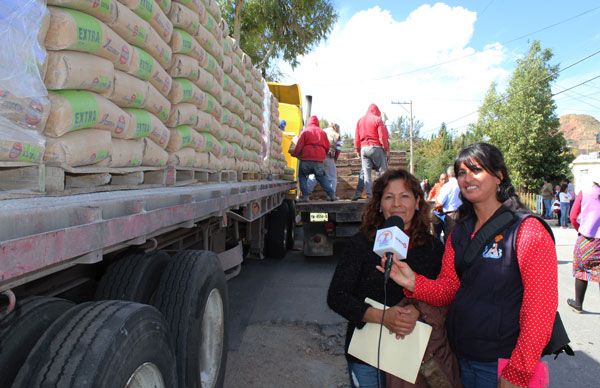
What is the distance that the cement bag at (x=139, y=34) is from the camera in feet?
7.80

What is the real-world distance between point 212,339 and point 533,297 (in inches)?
76.9

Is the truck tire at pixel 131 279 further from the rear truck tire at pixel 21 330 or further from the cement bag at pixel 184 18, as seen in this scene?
the cement bag at pixel 184 18

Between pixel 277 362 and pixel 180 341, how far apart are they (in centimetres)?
196

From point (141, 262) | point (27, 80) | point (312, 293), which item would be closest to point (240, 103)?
point (312, 293)

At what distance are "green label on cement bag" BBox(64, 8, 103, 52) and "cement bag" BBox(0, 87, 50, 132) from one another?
37 centimetres

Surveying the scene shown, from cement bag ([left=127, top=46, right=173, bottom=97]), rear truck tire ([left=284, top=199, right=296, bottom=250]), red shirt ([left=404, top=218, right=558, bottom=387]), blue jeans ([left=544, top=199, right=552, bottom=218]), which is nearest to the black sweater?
red shirt ([left=404, top=218, right=558, bottom=387])

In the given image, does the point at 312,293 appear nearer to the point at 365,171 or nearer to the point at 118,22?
the point at 365,171

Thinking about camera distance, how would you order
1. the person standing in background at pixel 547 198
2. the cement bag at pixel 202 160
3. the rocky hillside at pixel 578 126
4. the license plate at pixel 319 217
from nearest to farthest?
1. the cement bag at pixel 202 160
2. the license plate at pixel 319 217
3. the person standing in background at pixel 547 198
4. the rocky hillside at pixel 578 126

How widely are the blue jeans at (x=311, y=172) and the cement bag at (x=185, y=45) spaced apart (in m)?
4.75

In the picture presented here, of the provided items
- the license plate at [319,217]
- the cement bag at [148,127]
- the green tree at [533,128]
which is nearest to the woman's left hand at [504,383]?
the cement bag at [148,127]

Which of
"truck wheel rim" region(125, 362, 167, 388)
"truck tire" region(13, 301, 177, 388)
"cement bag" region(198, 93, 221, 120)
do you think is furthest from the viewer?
"cement bag" region(198, 93, 221, 120)

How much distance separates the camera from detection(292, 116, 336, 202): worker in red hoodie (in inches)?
324

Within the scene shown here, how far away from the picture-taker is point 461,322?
1992 mm

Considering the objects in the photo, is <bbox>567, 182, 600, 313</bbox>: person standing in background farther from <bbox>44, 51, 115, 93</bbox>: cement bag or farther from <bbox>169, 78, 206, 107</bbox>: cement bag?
<bbox>44, 51, 115, 93</bbox>: cement bag
